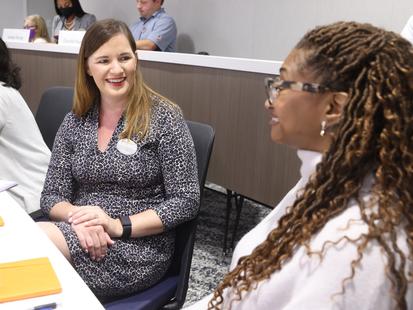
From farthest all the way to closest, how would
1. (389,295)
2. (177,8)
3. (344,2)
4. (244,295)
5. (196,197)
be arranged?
(177,8)
(344,2)
(196,197)
(244,295)
(389,295)

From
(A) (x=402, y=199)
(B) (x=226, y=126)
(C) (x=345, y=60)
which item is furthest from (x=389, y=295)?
(B) (x=226, y=126)

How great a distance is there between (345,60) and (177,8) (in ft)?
14.6

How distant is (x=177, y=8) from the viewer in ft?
16.1

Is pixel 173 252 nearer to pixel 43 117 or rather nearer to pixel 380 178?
pixel 380 178

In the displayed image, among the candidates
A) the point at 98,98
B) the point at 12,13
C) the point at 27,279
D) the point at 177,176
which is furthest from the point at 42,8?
the point at 27,279

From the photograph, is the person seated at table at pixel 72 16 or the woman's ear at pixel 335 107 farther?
the person seated at table at pixel 72 16

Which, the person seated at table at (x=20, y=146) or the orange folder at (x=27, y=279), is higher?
the orange folder at (x=27, y=279)

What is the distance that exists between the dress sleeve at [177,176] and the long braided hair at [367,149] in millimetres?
604

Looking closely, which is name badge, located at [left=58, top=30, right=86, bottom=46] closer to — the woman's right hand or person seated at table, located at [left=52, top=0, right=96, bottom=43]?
person seated at table, located at [left=52, top=0, right=96, bottom=43]

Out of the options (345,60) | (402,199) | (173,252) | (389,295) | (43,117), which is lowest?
(173,252)

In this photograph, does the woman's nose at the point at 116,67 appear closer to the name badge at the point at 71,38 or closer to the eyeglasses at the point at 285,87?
the eyeglasses at the point at 285,87

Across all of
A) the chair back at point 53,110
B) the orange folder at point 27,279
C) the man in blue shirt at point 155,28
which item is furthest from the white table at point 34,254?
the man in blue shirt at point 155,28

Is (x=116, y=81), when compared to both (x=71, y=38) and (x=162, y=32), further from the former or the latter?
(x=162, y=32)

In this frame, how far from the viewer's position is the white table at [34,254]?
2.65 ft
